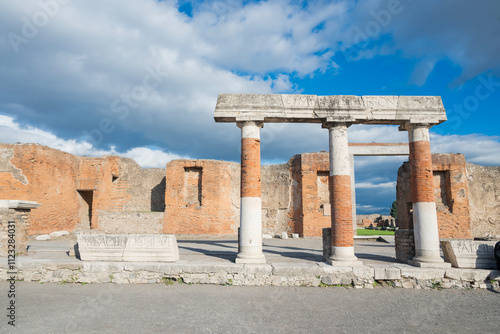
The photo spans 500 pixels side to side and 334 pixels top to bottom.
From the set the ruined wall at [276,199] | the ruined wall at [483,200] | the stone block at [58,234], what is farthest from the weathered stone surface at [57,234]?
the ruined wall at [483,200]

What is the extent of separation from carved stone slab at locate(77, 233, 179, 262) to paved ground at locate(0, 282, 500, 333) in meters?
0.69

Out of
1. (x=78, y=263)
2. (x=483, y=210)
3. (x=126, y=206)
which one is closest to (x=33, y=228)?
(x=126, y=206)

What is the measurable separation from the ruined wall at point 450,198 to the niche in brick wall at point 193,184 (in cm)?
1090

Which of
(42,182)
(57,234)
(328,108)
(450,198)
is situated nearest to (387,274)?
(328,108)

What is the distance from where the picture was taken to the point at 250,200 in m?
7.20

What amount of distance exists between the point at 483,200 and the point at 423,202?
470 inches

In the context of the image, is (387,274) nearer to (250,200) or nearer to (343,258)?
(343,258)

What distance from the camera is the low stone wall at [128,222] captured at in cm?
1585

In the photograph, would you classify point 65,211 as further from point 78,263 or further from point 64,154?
point 78,263

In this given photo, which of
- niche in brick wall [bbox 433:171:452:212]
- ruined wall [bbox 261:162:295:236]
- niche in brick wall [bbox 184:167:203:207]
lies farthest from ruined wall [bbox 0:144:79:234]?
niche in brick wall [bbox 433:171:452:212]

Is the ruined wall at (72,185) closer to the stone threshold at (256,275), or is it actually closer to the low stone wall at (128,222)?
the low stone wall at (128,222)

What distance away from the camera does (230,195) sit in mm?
17484

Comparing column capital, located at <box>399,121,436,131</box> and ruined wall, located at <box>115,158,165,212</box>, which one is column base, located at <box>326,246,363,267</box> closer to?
column capital, located at <box>399,121,436,131</box>

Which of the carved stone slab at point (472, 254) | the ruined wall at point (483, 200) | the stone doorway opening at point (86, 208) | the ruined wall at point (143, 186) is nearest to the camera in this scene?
the carved stone slab at point (472, 254)
